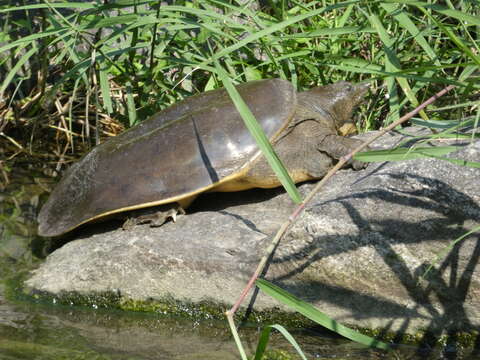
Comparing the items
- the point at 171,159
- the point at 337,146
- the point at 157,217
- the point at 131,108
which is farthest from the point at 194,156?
the point at 131,108

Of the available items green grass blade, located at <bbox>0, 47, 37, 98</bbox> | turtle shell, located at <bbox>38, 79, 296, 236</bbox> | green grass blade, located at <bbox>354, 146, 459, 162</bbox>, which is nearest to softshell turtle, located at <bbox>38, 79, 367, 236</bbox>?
turtle shell, located at <bbox>38, 79, 296, 236</bbox>

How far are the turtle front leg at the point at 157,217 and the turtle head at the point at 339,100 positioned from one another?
82cm

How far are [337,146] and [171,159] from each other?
2.25 feet

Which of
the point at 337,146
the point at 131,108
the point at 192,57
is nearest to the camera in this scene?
the point at 337,146

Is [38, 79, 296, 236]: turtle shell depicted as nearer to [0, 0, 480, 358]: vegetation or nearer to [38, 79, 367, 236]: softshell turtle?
[38, 79, 367, 236]: softshell turtle

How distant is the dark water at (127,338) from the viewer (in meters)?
2.37

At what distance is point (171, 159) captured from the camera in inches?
116

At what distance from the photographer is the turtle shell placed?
2.90 m

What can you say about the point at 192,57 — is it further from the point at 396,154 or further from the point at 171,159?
the point at 396,154

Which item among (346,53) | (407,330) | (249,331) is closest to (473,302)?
(407,330)

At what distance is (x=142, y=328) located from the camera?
2.64 m

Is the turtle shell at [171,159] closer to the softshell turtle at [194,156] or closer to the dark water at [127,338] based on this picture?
the softshell turtle at [194,156]

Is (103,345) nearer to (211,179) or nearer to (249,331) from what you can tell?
(249,331)

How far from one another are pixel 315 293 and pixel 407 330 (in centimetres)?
33
